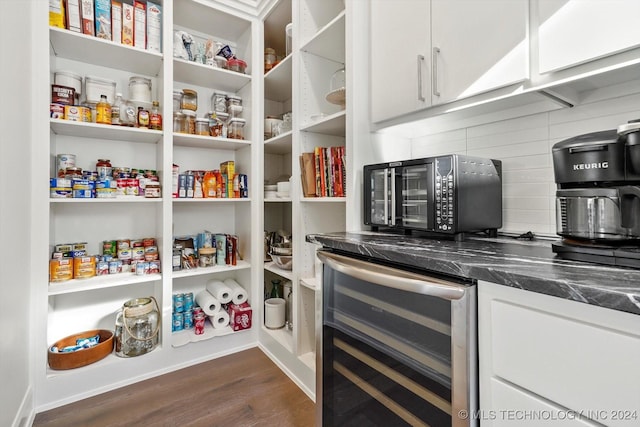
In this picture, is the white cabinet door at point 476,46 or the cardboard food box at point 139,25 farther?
the cardboard food box at point 139,25

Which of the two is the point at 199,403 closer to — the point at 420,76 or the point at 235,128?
the point at 235,128

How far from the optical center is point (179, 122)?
7.00ft

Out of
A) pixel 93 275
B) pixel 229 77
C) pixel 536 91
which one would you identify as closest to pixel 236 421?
pixel 93 275

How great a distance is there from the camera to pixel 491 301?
711mm

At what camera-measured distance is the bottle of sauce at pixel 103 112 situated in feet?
5.98

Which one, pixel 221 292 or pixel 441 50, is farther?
pixel 221 292

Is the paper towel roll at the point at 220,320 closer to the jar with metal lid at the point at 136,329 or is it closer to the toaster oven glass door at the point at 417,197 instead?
the jar with metal lid at the point at 136,329

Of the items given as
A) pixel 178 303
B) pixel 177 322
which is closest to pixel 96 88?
pixel 178 303

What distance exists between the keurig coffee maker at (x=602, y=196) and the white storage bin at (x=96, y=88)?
232 centimetres

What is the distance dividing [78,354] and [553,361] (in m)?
2.18

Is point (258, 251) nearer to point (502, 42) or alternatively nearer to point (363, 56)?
point (363, 56)

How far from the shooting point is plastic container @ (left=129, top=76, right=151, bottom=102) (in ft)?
6.48

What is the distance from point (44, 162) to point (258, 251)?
132 centimetres

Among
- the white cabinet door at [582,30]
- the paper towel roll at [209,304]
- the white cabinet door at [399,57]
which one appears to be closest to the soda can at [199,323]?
the paper towel roll at [209,304]
